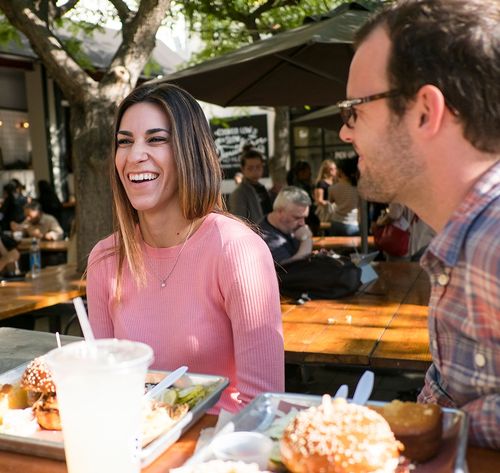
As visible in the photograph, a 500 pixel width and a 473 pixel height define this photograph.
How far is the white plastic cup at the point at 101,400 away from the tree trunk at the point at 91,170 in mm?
4562

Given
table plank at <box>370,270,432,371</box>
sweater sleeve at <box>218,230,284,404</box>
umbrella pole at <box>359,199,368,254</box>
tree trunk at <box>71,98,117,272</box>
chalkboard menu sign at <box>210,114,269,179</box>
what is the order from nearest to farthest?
1. sweater sleeve at <box>218,230,284,404</box>
2. table plank at <box>370,270,432,371</box>
3. tree trunk at <box>71,98,117,272</box>
4. umbrella pole at <box>359,199,368,254</box>
5. chalkboard menu sign at <box>210,114,269,179</box>

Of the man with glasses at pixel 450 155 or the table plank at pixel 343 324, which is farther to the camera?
the table plank at pixel 343 324

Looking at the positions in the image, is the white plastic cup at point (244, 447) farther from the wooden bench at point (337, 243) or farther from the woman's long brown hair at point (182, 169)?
the wooden bench at point (337, 243)

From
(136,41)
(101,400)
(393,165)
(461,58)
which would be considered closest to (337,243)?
(136,41)

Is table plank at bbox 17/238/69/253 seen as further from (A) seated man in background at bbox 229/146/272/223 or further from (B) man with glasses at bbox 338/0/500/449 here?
(B) man with glasses at bbox 338/0/500/449

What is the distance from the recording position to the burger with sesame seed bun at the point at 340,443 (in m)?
0.97

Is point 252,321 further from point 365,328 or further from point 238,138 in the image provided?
point 238,138

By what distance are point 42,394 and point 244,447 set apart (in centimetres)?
59

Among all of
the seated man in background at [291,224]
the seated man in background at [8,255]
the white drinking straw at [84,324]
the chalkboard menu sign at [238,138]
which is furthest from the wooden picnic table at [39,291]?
the chalkboard menu sign at [238,138]

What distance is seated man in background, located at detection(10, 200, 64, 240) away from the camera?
8766 mm

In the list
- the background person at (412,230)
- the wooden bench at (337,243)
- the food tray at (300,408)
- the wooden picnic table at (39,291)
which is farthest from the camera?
the wooden bench at (337,243)

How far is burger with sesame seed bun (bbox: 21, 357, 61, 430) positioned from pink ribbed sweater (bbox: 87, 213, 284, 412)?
0.50 metres

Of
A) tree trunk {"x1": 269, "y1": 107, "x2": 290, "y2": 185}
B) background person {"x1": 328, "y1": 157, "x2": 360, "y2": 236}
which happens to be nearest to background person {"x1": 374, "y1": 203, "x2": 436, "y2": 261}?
background person {"x1": 328, "y1": 157, "x2": 360, "y2": 236}

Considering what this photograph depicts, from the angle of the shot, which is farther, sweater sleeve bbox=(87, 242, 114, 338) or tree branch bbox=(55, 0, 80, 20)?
tree branch bbox=(55, 0, 80, 20)
